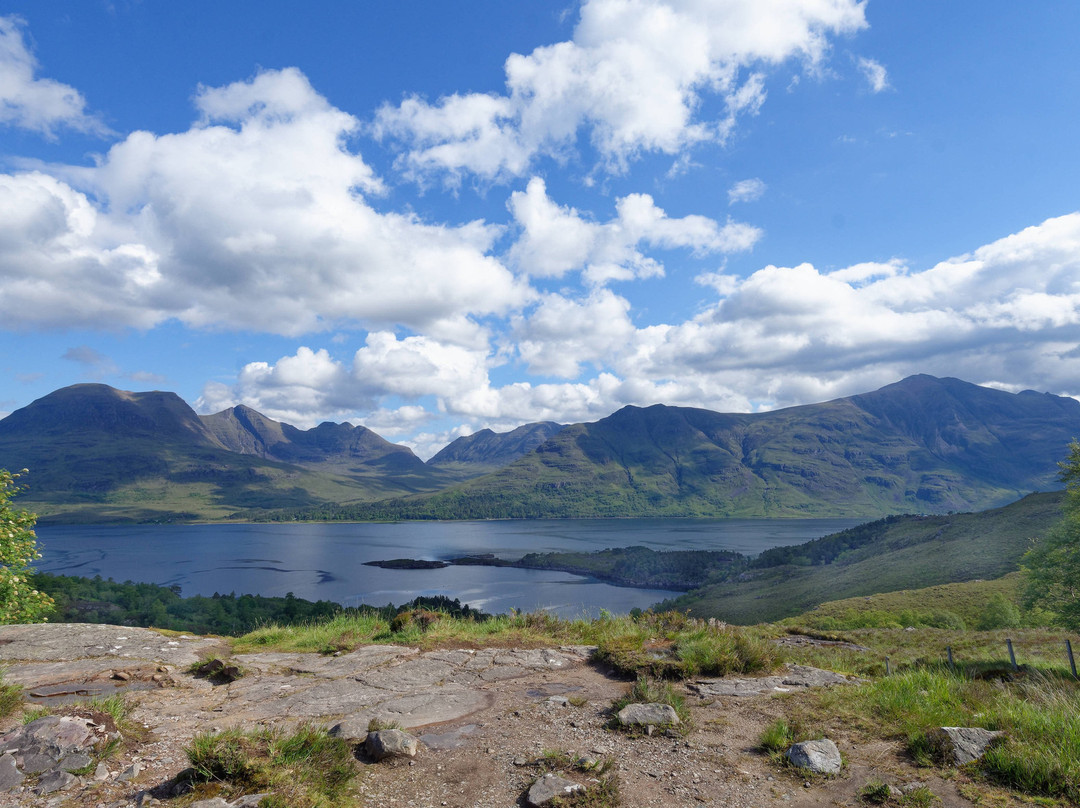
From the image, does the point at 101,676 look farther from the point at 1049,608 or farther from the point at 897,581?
the point at 897,581

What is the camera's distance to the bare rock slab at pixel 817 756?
248 inches

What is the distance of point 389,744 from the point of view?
6.43 metres

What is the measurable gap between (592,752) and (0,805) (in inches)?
235

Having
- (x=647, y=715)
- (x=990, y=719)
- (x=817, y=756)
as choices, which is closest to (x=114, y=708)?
(x=647, y=715)

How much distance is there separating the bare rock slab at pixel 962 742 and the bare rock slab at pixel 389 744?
253 inches

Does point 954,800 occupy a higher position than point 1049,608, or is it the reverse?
point 954,800

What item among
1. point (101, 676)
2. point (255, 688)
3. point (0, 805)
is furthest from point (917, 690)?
point (101, 676)

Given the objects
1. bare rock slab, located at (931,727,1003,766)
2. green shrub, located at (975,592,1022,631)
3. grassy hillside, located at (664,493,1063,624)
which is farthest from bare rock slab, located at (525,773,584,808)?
grassy hillside, located at (664,493,1063,624)

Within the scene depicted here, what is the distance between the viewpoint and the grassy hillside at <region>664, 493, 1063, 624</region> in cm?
7950

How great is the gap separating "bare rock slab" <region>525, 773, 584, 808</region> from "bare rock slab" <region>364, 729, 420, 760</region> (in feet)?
5.44

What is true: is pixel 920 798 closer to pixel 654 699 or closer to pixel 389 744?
pixel 654 699

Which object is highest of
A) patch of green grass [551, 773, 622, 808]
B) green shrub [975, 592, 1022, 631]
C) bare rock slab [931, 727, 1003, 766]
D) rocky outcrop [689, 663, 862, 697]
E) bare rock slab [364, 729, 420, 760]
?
bare rock slab [364, 729, 420, 760]

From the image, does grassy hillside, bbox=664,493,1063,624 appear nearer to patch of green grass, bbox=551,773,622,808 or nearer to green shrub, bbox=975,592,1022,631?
green shrub, bbox=975,592,1022,631

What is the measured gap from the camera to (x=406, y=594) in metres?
104
